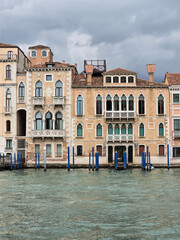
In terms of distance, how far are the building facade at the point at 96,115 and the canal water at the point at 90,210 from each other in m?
11.8

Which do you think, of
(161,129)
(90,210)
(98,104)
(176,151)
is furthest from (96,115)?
(90,210)

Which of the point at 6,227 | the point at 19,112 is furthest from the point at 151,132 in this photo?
the point at 6,227

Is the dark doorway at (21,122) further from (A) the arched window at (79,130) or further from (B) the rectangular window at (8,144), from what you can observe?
(A) the arched window at (79,130)

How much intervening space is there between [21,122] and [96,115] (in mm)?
7539

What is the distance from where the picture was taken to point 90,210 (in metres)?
13.7

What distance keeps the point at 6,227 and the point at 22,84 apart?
2356 cm

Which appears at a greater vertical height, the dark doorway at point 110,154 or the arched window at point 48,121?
the arched window at point 48,121

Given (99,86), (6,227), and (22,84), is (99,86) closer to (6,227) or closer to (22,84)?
(22,84)

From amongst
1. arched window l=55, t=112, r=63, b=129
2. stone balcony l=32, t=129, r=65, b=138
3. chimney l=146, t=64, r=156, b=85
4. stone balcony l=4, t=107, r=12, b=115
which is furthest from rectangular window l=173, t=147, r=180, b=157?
stone balcony l=4, t=107, r=12, b=115

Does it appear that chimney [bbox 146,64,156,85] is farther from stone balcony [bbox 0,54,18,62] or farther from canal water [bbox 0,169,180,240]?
canal water [bbox 0,169,180,240]

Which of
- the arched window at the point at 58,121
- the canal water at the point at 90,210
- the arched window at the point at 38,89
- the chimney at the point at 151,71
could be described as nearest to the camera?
the canal water at the point at 90,210

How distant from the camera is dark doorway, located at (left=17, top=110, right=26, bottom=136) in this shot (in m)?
34.5

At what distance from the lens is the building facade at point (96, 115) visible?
33.0 m

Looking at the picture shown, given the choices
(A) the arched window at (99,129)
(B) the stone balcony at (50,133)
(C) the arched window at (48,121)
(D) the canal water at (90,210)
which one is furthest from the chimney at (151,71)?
(D) the canal water at (90,210)
